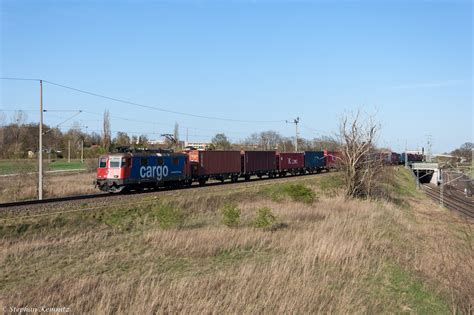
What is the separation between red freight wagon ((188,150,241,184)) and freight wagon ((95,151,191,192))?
3.28m

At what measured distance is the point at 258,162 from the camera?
46.8 metres

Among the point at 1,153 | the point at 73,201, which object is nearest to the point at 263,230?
the point at 73,201

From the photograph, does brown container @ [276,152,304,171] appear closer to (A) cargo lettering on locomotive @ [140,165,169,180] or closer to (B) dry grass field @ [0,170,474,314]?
(A) cargo lettering on locomotive @ [140,165,169,180]

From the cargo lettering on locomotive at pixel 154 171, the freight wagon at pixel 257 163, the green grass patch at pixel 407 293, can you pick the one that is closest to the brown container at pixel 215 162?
the freight wagon at pixel 257 163

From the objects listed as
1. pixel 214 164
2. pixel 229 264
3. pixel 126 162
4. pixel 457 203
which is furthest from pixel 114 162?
pixel 457 203

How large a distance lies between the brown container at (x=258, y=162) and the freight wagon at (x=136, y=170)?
38.4 feet

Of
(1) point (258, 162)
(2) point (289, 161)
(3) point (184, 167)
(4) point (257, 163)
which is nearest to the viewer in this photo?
(3) point (184, 167)

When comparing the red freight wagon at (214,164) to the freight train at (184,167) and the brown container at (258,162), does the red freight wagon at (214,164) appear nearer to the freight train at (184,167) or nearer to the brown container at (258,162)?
the freight train at (184,167)

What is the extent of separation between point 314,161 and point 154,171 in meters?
32.9

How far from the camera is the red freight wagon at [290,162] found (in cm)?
5139

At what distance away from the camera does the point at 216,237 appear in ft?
52.4

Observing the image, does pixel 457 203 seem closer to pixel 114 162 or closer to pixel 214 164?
pixel 214 164

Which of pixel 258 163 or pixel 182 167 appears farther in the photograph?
pixel 258 163

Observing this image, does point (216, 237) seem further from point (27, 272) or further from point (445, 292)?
point (445, 292)
